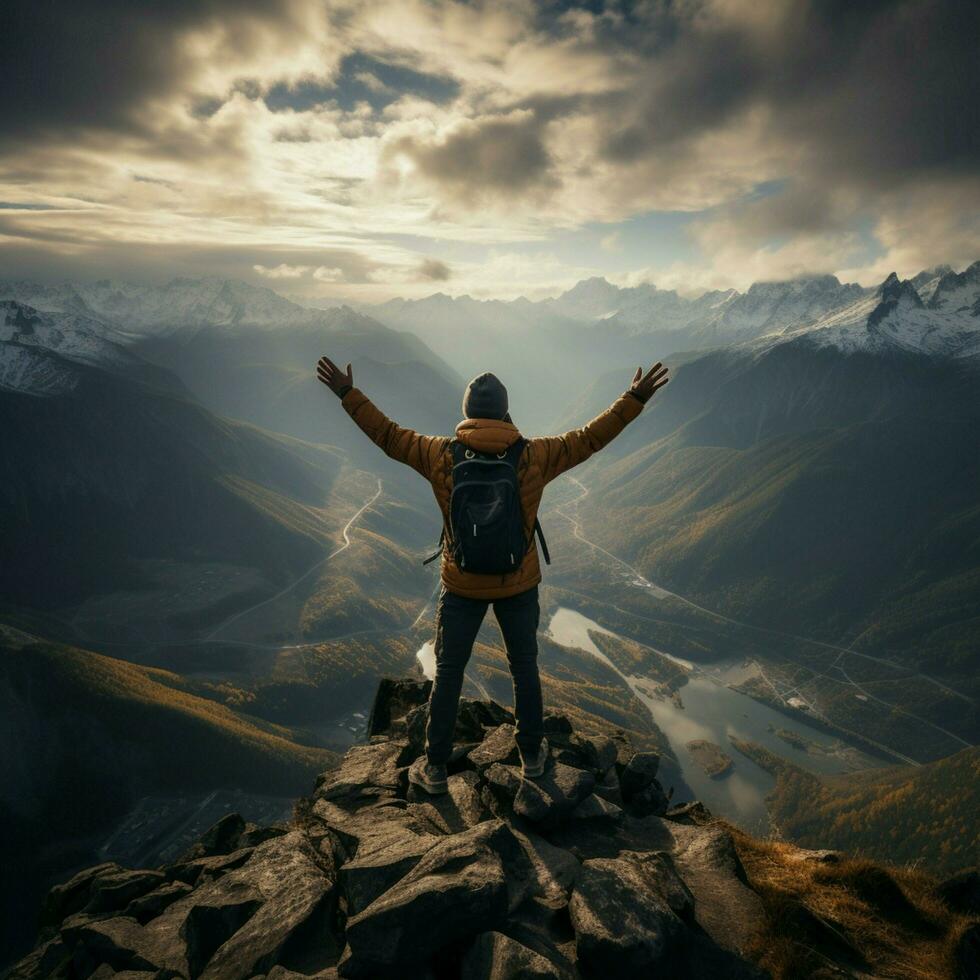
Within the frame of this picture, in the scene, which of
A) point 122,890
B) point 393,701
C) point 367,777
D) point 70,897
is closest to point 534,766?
point 367,777

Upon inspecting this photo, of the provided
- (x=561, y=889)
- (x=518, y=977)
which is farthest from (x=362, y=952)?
(x=561, y=889)

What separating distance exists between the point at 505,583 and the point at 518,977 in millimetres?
4767

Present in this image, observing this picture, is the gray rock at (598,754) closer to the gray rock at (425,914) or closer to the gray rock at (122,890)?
the gray rock at (425,914)

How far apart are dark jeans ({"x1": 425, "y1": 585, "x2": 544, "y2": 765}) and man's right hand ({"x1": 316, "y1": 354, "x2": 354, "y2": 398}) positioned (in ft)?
13.6

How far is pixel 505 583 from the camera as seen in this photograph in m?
8.52

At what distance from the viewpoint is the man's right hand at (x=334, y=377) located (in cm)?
954

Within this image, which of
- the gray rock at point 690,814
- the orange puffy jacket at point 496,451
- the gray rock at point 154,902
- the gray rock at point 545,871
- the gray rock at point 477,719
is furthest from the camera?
the gray rock at point 477,719

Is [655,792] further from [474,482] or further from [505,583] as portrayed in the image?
[474,482]

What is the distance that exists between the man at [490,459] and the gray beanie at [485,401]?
0.02m

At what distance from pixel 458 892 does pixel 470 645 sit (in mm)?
3525

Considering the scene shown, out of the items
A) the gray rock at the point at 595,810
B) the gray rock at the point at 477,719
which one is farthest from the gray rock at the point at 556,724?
the gray rock at the point at 595,810

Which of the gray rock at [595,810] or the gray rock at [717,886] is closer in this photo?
the gray rock at [717,886]

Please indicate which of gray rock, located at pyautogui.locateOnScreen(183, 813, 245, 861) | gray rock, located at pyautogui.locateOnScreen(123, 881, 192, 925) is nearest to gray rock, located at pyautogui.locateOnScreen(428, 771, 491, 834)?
gray rock, located at pyautogui.locateOnScreen(123, 881, 192, 925)

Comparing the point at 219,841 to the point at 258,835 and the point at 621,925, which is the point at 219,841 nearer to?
the point at 258,835
